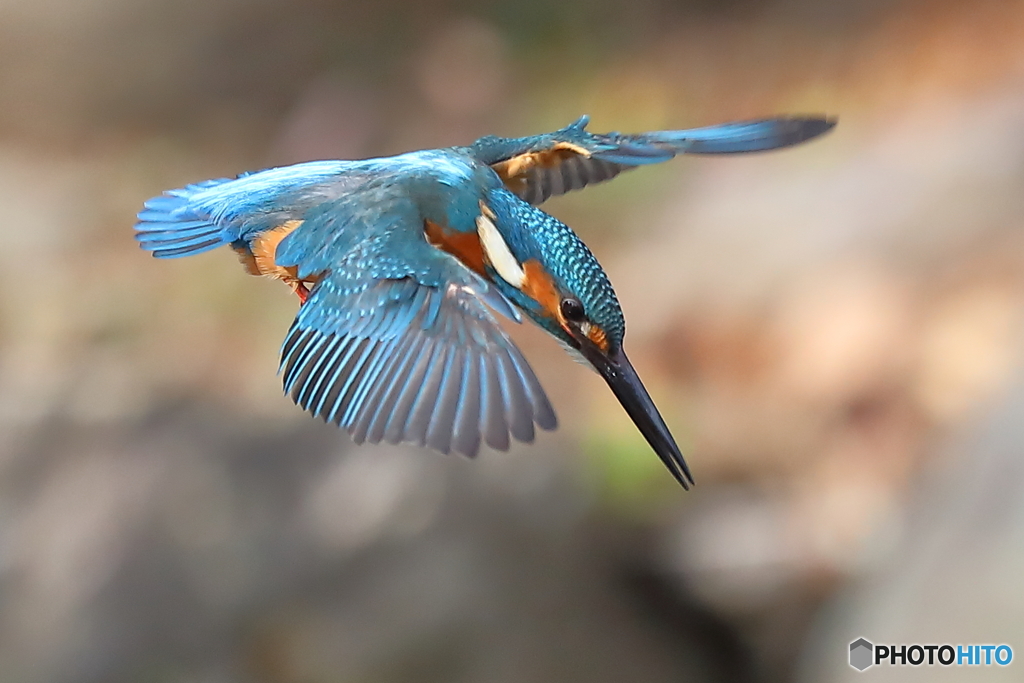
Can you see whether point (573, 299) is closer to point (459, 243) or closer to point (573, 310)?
point (573, 310)

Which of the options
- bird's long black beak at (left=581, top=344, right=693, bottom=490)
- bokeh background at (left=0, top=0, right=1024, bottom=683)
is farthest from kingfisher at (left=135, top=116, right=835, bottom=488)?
bokeh background at (left=0, top=0, right=1024, bottom=683)

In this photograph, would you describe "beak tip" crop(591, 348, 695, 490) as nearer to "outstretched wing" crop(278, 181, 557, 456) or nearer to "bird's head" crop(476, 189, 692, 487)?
"bird's head" crop(476, 189, 692, 487)

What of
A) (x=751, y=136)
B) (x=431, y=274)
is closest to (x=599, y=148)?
(x=751, y=136)

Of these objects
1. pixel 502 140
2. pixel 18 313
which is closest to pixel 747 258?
pixel 502 140

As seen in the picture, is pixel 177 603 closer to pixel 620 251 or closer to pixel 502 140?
pixel 502 140

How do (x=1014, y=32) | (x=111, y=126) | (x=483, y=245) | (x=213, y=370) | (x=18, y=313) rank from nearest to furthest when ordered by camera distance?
(x=483, y=245), (x=213, y=370), (x=1014, y=32), (x=18, y=313), (x=111, y=126)

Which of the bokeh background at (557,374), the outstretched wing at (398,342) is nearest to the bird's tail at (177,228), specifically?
the outstretched wing at (398,342)
